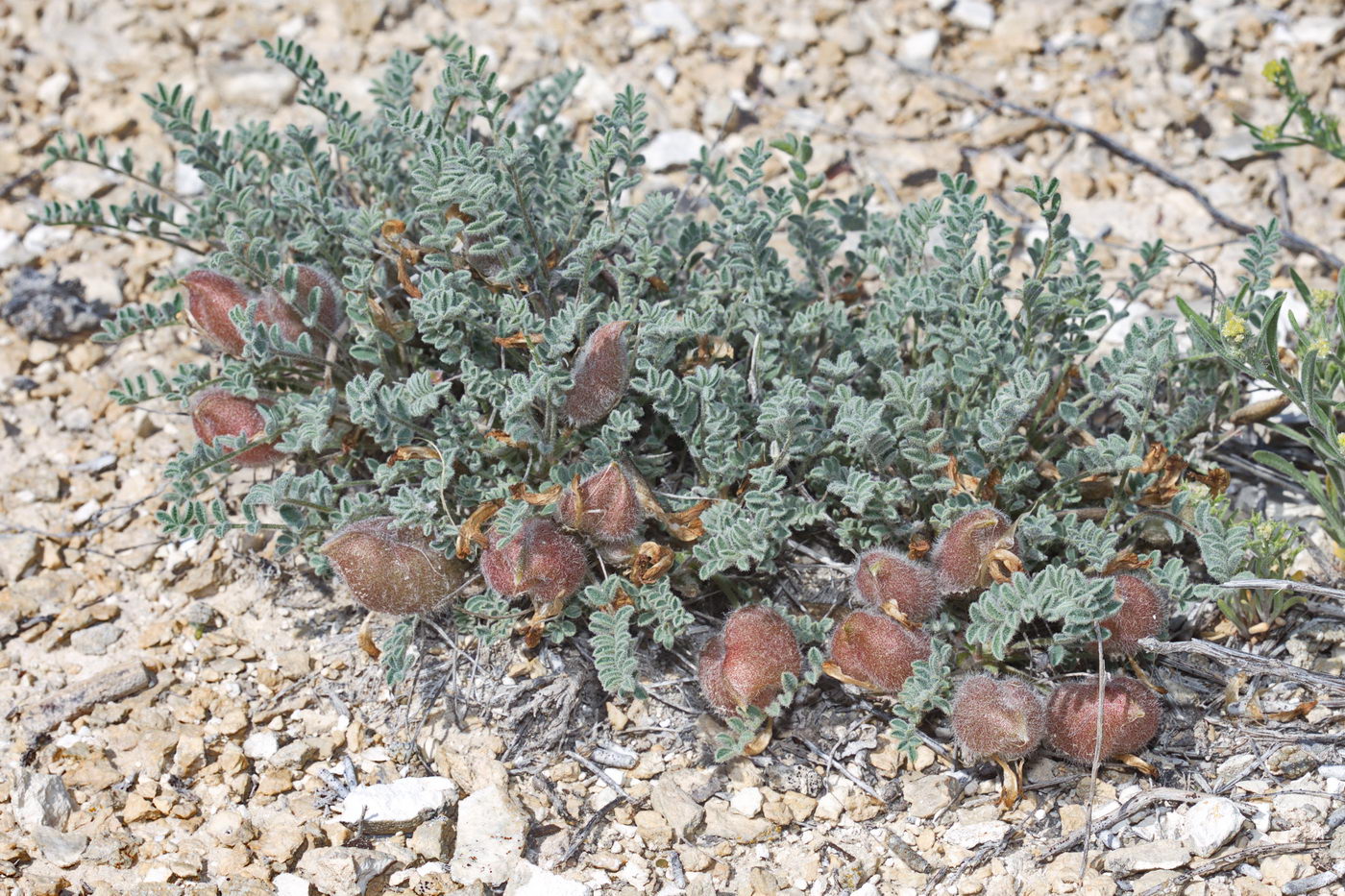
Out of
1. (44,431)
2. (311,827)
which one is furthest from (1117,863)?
Result: (44,431)

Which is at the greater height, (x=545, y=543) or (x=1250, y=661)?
(x=545, y=543)

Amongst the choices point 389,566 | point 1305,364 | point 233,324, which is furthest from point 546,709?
point 1305,364

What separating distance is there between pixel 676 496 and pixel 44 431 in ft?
6.70

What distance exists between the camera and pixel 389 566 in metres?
2.70

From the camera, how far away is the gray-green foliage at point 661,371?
2.68 m

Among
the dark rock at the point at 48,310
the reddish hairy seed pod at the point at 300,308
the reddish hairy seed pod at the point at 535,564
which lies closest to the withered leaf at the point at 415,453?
the reddish hairy seed pod at the point at 535,564

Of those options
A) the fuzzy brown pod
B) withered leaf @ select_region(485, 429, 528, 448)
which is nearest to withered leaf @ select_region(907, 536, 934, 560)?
the fuzzy brown pod

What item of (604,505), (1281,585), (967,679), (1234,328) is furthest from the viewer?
(604,505)

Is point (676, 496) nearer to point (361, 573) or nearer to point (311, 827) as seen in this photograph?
point (361, 573)

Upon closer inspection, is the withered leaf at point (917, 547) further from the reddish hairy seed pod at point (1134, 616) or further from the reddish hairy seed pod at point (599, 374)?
the reddish hairy seed pod at point (599, 374)

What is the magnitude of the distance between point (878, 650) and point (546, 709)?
2.65ft

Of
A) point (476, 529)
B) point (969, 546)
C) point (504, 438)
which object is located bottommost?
point (969, 546)

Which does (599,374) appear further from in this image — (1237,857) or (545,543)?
(1237,857)

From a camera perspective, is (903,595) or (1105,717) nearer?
(1105,717)
